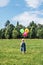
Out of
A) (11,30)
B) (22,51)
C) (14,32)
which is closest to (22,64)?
(22,51)

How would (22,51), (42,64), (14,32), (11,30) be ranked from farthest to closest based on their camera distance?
(11,30) → (14,32) → (22,51) → (42,64)

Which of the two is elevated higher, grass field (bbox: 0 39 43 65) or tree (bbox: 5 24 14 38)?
grass field (bbox: 0 39 43 65)

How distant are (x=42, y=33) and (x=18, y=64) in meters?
101

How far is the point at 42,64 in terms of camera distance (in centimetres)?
1719

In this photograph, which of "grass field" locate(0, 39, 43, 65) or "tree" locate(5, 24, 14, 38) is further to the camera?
"tree" locate(5, 24, 14, 38)

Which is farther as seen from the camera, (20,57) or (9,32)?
(9,32)

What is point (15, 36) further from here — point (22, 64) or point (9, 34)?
point (22, 64)

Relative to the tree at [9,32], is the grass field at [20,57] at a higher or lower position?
higher

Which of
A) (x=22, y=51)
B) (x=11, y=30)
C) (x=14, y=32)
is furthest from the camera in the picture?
(x=11, y=30)

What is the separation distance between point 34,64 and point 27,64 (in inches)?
17.2

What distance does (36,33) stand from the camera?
119438 millimetres

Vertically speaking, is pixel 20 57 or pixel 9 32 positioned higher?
pixel 20 57

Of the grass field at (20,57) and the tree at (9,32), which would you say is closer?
the grass field at (20,57)

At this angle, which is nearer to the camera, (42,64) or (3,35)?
(42,64)
